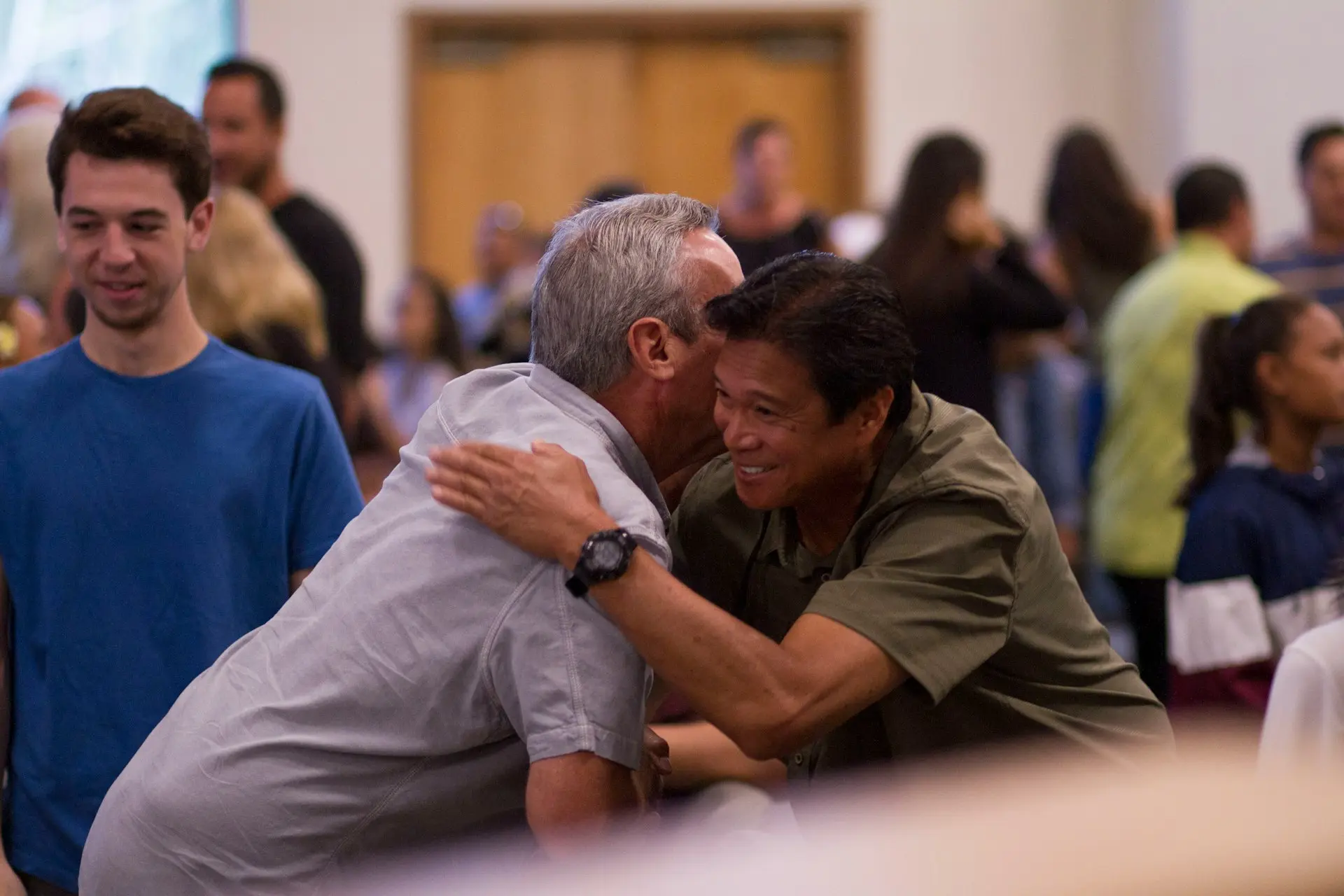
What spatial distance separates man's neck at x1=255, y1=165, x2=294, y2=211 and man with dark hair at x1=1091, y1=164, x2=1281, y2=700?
2218 mm

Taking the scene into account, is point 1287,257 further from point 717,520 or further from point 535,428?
point 535,428

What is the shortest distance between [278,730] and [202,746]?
0.29 ft

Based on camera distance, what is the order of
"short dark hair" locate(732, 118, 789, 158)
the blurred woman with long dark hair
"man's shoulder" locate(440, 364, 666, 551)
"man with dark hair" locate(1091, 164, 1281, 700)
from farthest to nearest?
"short dark hair" locate(732, 118, 789, 158) < "man with dark hair" locate(1091, 164, 1281, 700) < the blurred woman with long dark hair < "man's shoulder" locate(440, 364, 666, 551)

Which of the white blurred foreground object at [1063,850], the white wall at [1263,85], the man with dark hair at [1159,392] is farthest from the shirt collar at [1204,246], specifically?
the white blurred foreground object at [1063,850]

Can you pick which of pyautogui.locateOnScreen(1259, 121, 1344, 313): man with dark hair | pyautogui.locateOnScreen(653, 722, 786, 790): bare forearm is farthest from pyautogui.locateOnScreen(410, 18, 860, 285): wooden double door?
pyautogui.locateOnScreen(653, 722, 786, 790): bare forearm

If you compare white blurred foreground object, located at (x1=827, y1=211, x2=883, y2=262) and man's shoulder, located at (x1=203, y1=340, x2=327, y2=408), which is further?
white blurred foreground object, located at (x1=827, y1=211, x2=883, y2=262)

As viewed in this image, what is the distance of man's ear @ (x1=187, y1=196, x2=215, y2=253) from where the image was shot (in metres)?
2.21

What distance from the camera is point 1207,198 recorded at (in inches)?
170

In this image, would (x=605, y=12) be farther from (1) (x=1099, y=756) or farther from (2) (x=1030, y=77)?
(1) (x=1099, y=756)

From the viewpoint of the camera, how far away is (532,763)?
1562 millimetres

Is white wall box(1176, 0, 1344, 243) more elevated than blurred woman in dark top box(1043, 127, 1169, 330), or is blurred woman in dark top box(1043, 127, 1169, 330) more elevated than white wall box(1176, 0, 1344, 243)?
white wall box(1176, 0, 1344, 243)

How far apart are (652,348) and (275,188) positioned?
2370mm

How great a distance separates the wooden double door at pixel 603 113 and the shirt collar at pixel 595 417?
259 inches

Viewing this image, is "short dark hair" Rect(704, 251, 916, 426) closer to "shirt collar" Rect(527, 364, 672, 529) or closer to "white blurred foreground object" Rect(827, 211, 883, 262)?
"shirt collar" Rect(527, 364, 672, 529)
